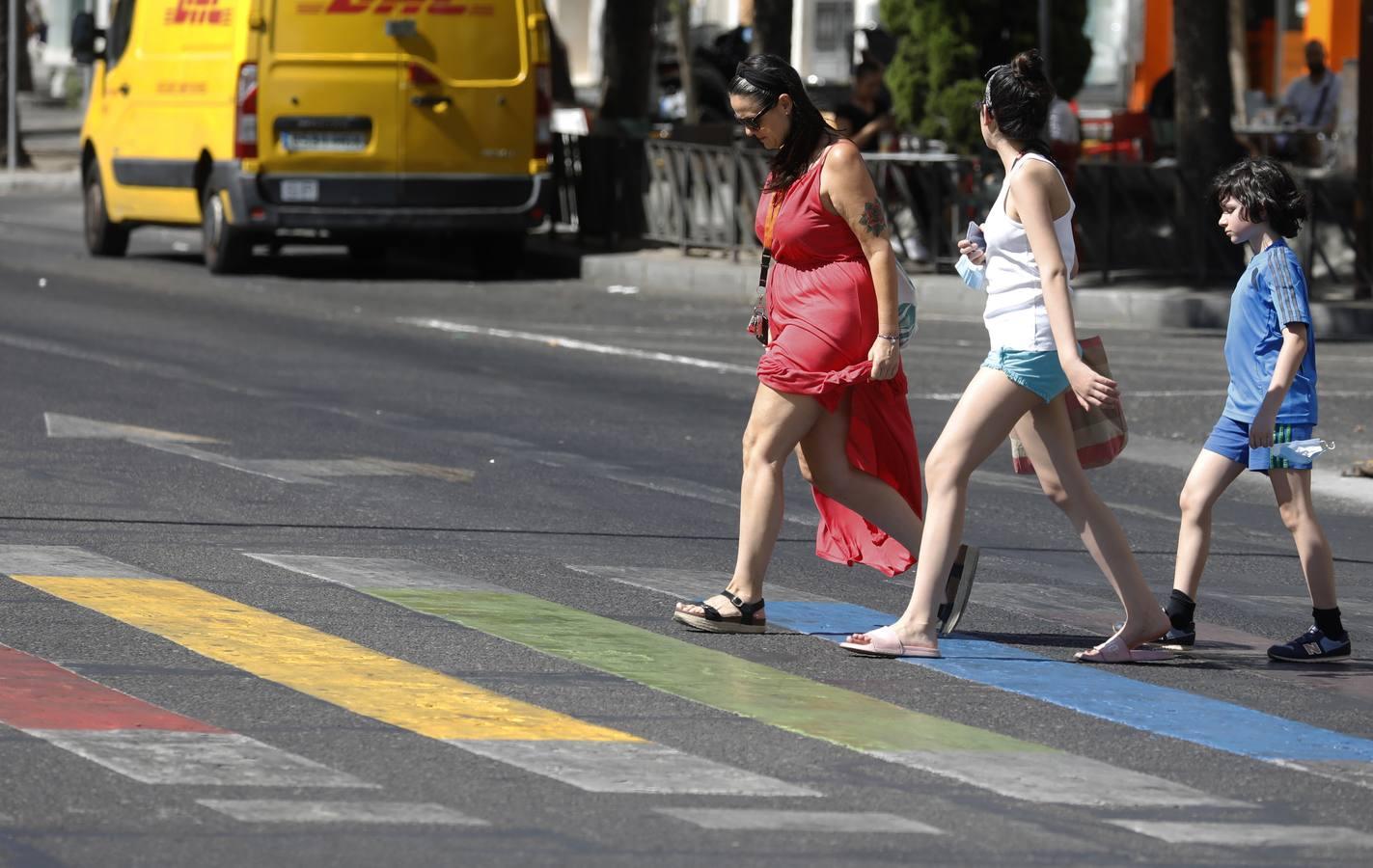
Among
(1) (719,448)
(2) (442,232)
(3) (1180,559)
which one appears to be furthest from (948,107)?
(3) (1180,559)

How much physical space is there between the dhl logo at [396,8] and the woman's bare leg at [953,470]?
1383 centimetres

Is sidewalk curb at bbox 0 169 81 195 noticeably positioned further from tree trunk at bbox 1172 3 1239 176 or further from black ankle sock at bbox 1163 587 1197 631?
black ankle sock at bbox 1163 587 1197 631

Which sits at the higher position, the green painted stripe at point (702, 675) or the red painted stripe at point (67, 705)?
the red painted stripe at point (67, 705)

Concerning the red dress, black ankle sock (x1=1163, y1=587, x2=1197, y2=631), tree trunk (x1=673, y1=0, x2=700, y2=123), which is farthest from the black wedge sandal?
tree trunk (x1=673, y1=0, x2=700, y2=123)

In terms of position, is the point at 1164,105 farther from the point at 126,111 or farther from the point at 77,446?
the point at 77,446

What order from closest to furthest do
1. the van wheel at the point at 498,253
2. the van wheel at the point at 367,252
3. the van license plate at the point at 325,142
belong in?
1. the van license plate at the point at 325,142
2. the van wheel at the point at 498,253
3. the van wheel at the point at 367,252

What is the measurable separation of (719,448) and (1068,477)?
4.73 metres

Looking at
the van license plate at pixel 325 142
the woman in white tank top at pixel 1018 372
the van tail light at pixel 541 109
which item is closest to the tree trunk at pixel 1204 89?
the van tail light at pixel 541 109

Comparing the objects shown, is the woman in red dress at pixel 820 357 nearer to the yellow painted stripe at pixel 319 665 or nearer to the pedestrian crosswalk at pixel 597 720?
the pedestrian crosswalk at pixel 597 720

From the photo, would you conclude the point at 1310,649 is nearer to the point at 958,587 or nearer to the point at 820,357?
the point at 958,587

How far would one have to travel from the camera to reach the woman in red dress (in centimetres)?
700

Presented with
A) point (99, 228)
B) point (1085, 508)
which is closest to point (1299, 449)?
point (1085, 508)

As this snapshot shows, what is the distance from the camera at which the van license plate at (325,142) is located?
19.9 m

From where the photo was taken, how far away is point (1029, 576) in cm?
848
